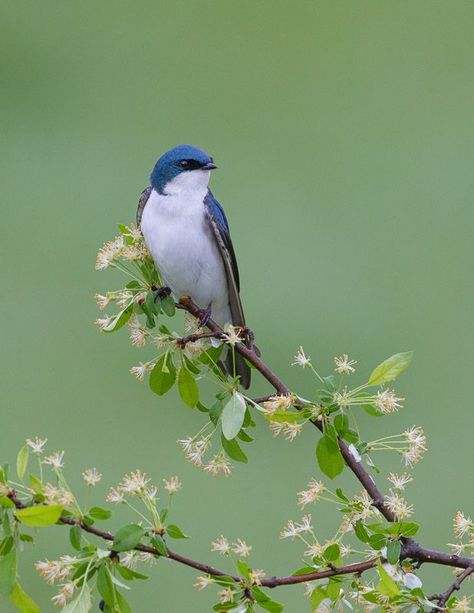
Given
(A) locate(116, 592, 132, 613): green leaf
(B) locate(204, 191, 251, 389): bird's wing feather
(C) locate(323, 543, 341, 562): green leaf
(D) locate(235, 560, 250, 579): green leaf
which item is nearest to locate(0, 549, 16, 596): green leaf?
(A) locate(116, 592, 132, 613): green leaf

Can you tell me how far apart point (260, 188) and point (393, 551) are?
20.6 ft

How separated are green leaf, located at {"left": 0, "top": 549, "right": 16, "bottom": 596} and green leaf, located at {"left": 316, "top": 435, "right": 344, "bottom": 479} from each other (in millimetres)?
401

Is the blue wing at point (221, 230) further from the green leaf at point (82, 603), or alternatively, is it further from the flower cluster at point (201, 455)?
the green leaf at point (82, 603)

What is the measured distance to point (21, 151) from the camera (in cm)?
844

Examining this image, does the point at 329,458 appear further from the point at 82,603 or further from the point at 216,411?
the point at 82,603

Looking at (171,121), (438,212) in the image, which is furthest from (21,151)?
(438,212)

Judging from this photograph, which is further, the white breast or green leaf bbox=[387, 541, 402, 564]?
the white breast

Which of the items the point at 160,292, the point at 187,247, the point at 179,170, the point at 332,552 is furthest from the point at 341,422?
the point at 179,170

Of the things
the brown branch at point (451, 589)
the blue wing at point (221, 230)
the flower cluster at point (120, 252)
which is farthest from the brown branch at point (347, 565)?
the blue wing at point (221, 230)

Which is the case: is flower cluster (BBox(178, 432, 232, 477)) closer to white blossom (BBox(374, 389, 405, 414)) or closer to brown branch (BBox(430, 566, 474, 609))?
white blossom (BBox(374, 389, 405, 414))

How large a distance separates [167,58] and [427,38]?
82.0 inches

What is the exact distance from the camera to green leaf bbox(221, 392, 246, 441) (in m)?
1.52

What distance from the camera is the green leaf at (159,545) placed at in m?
1.35

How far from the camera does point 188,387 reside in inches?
65.7
